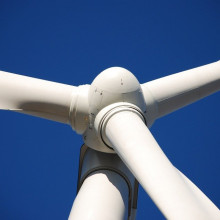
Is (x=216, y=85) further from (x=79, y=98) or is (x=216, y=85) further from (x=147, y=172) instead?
(x=147, y=172)

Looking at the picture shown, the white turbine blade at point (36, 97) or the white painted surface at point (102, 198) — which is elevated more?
the white turbine blade at point (36, 97)

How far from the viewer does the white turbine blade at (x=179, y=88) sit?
507cm

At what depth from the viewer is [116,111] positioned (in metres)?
4.36

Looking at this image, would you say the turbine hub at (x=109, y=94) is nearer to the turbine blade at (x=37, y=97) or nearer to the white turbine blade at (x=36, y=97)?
the turbine blade at (x=37, y=97)

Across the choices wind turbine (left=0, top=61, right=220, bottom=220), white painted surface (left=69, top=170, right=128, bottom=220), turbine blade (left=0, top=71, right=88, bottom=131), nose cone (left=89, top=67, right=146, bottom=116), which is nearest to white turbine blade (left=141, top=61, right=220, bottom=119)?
wind turbine (left=0, top=61, right=220, bottom=220)

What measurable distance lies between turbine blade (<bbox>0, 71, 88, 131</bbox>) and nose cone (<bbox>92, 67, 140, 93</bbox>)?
381 mm

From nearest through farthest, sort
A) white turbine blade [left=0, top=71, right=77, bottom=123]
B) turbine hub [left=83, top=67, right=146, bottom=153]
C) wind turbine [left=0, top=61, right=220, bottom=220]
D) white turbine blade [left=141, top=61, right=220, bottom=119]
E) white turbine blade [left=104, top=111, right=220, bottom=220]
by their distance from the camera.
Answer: white turbine blade [left=104, top=111, right=220, bottom=220], wind turbine [left=0, top=61, right=220, bottom=220], turbine hub [left=83, top=67, right=146, bottom=153], white turbine blade [left=0, top=71, right=77, bottom=123], white turbine blade [left=141, top=61, right=220, bottom=119]

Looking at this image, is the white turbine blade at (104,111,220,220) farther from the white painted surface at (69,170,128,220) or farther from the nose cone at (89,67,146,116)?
the white painted surface at (69,170,128,220)

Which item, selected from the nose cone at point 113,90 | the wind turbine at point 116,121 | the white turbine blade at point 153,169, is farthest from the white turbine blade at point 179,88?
the white turbine blade at point 153,169

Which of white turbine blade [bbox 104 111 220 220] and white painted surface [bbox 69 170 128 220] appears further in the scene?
white painted surface [bbox 69 170 128 220]

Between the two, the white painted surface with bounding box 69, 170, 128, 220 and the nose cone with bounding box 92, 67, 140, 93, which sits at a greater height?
the nose cone with bounding box 92, 67, 140, 93

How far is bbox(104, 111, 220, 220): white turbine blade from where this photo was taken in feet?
10.5

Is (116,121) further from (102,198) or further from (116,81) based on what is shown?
(102,198)

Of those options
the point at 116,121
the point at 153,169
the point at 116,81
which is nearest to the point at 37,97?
the point at 116,81
